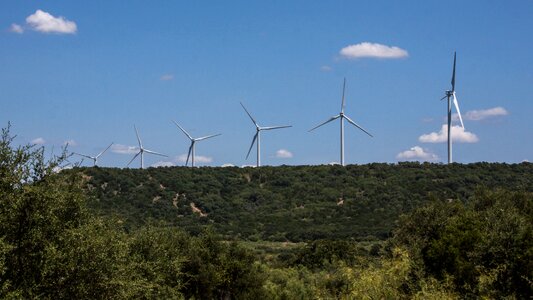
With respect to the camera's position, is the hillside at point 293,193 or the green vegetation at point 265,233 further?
the hillside at point 293,193

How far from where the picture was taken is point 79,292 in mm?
23391

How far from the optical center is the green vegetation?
23.3 m

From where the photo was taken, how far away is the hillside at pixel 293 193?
11181 cm

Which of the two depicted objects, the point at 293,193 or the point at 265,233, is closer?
the point at 265,233

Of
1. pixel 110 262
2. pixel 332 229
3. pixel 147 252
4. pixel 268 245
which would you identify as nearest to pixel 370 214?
pixel 332 229

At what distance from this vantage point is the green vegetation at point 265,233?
23281mm

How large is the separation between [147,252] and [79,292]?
55.4 feet

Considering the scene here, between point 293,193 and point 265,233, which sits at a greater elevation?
point 293,193

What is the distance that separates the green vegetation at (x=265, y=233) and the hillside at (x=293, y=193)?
13.2 inches

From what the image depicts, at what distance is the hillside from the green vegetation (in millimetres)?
336

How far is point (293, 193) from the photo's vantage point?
132 meters

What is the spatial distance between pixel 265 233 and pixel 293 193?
22.8 meters

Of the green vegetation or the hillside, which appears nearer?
the green vegetation

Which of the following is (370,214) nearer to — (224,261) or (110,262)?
(224,261)
